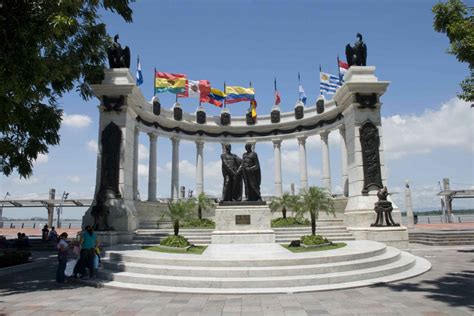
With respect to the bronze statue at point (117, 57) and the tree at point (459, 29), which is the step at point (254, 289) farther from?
the bronze statue at point (117, 57)

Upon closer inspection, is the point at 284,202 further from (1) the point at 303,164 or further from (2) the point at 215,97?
(2) the point at 215,97

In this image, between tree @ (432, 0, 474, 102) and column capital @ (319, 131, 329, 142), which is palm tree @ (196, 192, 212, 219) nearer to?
column capital @ (319, 131, 329, 142)

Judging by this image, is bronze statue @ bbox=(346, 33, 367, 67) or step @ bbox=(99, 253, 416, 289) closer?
step @ bbox=(99, 253, 416, 289)

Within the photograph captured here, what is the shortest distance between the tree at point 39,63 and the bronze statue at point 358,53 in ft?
59.0

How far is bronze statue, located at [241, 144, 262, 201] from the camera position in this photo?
21.4 metres

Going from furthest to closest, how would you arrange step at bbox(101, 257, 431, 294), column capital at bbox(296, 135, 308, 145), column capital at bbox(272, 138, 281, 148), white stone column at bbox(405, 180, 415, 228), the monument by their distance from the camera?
column capital at bbox(272, 138, 281, 148)
column capital at bbox(296, 135, 308, 145)
white stone column at bbox(405, 180, 415, 228)
the monument
step at bbox(101, 257, 431, 294)

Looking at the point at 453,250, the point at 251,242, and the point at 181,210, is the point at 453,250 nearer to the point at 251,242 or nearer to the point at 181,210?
the point at 251,242

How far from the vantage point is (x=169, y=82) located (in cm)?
3809

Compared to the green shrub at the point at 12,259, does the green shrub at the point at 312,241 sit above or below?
above

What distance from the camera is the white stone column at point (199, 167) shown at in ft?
135

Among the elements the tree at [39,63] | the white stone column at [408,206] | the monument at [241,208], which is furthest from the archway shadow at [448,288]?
the white stone column at [408,206]

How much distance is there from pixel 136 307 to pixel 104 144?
60.4ft

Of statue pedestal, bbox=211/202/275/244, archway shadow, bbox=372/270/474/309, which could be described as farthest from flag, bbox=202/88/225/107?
archway shadow, bbox=372/270/474/309

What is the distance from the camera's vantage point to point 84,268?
1345 centimetres
